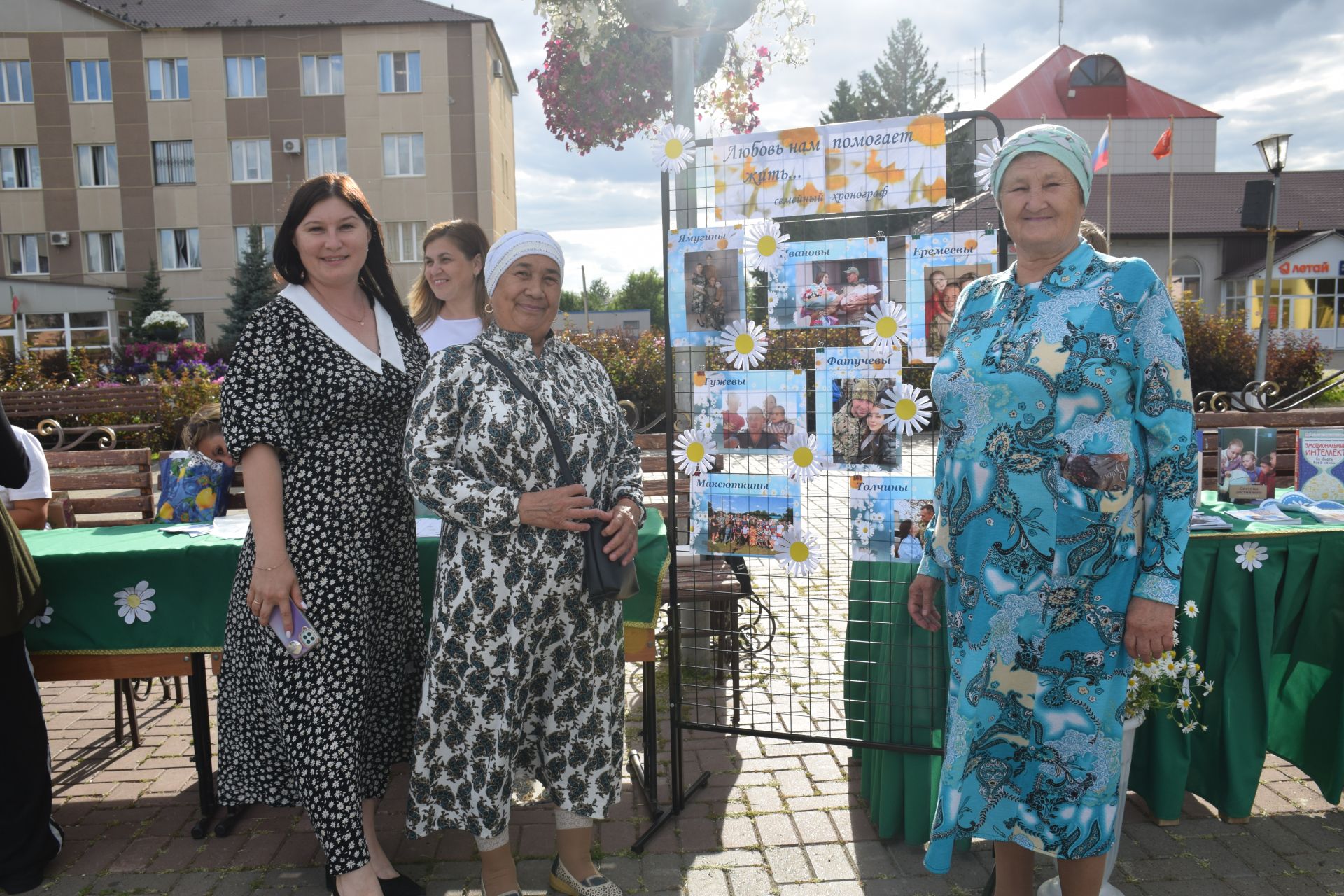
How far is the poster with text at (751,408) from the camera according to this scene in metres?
3.08

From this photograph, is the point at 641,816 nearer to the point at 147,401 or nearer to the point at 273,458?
the point at 273,458

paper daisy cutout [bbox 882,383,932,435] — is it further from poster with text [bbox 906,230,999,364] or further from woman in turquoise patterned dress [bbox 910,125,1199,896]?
woman in turquoise patterned dress [bbox 910,125,1199,896]

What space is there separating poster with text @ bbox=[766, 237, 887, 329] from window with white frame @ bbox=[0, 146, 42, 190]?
37.7m

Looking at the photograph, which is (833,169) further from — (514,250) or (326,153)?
(326,153)

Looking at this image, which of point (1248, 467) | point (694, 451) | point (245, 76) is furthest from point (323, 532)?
point (245, 76)

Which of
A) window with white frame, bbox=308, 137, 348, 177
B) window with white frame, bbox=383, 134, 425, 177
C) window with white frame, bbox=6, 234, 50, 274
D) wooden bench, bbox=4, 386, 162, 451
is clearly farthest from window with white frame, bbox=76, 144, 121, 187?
wooden bench, bbox=4, 386, 162, 451

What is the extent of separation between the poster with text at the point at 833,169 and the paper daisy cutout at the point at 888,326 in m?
0.36

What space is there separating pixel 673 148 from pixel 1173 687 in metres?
2.63

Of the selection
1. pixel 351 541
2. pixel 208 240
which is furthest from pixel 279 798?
pixel 208 240

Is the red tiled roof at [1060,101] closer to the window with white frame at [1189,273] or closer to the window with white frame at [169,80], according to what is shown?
the window with white frame at [1189,273]

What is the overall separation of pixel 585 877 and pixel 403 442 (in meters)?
1.51

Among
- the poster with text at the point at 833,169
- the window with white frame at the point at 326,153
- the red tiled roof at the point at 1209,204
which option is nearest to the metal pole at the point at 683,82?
the poster with text at the point at 833,169

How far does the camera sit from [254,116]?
30.5 metres

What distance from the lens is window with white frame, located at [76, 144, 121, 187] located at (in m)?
31.0
